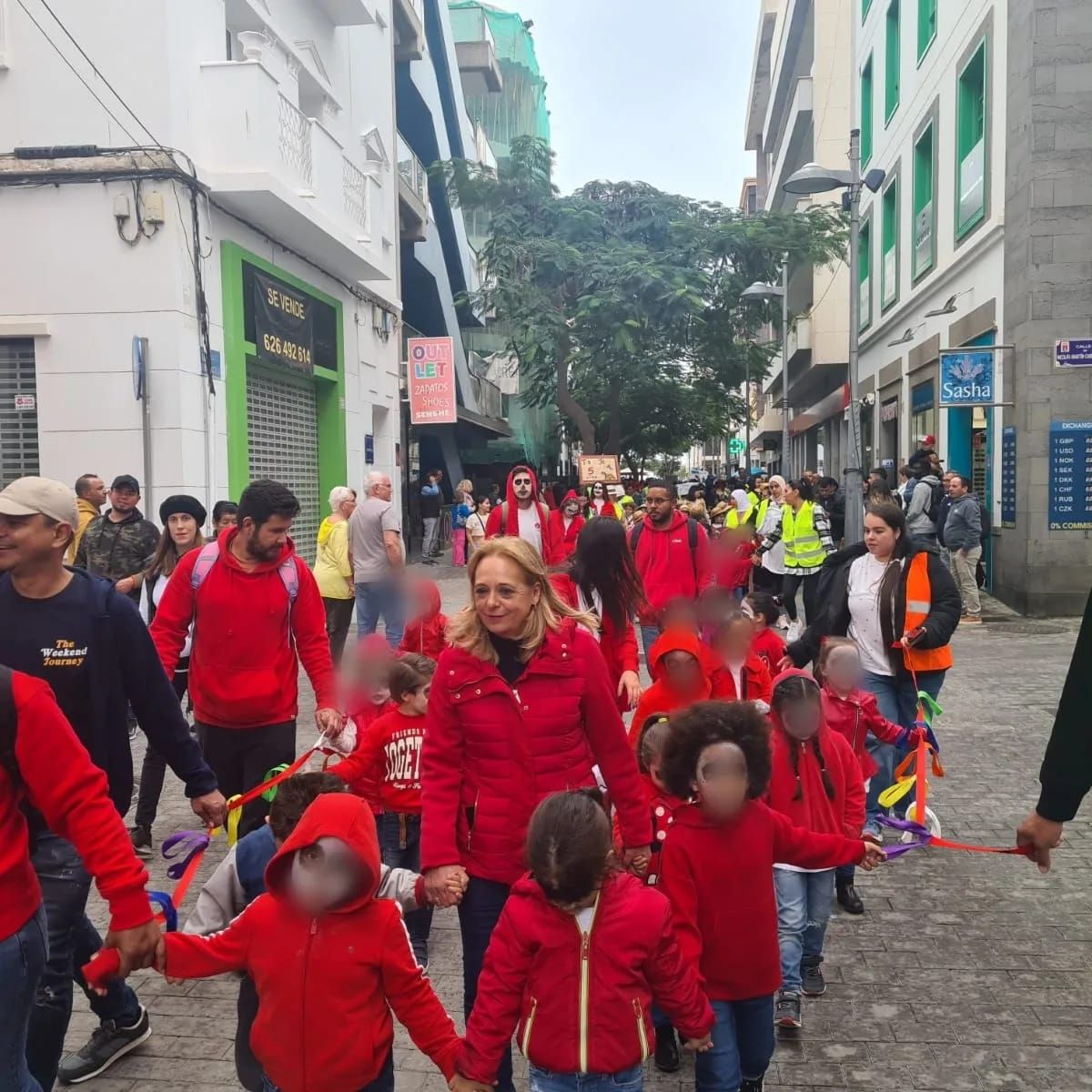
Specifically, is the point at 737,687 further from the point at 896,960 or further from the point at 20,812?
the point at 20,812

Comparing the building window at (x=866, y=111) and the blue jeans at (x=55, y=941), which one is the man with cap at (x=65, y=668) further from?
the building window at (x=866, y=111)

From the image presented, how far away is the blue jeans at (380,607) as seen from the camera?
8219 mm

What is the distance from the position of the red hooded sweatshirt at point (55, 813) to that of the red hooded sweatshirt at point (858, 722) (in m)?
2.92

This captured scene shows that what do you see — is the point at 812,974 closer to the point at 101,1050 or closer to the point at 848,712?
the point at 848,712

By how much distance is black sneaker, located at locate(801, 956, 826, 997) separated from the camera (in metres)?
4.03

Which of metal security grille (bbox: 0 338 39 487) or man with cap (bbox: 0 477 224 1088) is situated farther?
metal security grille (bbox: 0 338 39 487)

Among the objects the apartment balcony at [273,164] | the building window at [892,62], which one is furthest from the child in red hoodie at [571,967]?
the building window at [892,62]

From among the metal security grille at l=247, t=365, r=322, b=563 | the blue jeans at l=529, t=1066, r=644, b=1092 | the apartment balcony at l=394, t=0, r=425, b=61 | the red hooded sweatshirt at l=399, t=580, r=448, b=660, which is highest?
the apartment balcony at l=394, t=0, r=425, b=61

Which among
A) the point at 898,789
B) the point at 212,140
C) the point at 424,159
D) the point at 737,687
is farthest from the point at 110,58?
the point at 424,159

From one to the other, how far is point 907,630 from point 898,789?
3.04ft

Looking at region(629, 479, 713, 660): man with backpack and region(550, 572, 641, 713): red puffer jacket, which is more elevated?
region(629, 479, 713, 660): man with backpack

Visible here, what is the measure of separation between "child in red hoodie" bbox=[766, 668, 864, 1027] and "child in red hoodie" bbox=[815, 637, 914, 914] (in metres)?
0.56

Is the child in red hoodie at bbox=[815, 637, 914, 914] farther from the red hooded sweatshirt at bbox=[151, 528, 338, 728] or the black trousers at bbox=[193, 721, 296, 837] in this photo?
the black trousers at bbox=[193, 721, 296, 837]

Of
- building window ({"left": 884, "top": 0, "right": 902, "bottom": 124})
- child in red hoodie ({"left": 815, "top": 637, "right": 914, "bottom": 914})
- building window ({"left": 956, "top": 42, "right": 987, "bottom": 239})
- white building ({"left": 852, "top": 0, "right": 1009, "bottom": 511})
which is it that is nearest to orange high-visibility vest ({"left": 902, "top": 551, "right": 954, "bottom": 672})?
child in red hoodie ({"left": 815, "top": 637, "right": 914, "bottom": 914})
